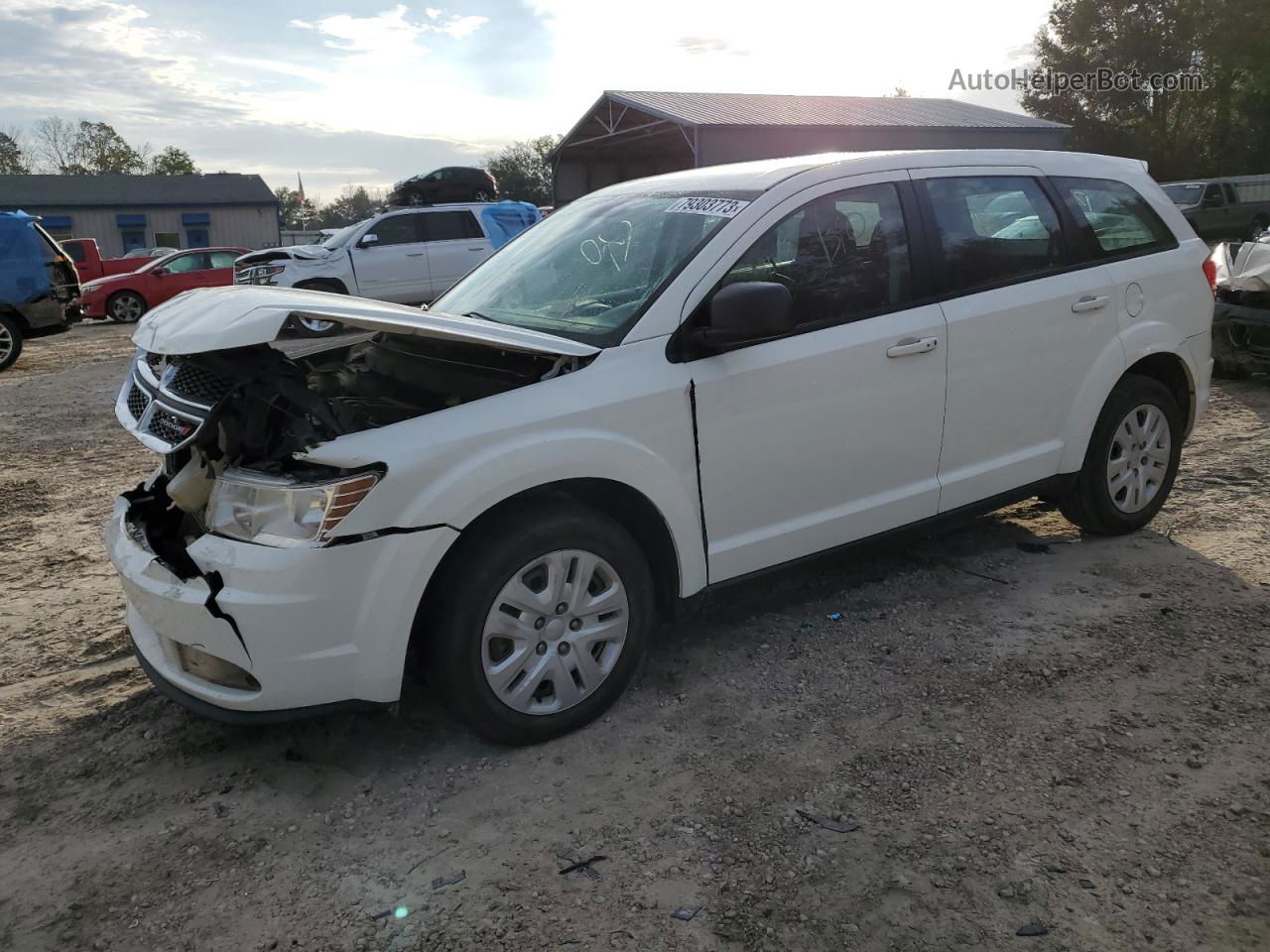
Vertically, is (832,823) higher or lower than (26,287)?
lower

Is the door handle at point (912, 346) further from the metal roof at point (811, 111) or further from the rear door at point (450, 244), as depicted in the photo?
the metal roof at point (811, 111)

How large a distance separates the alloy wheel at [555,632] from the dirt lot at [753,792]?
20 centimetres

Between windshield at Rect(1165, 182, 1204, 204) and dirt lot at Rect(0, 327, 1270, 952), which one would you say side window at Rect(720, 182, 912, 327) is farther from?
windshield at Rect(1165, 182, 1204, 204)

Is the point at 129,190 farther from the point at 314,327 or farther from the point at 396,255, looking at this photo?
the point at 314,327

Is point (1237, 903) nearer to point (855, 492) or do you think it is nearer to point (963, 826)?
point (963, 826)

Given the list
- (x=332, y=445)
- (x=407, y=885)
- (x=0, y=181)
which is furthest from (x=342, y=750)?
(x=0, y=181)

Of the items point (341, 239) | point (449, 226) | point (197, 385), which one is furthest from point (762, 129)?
point (197, 385)

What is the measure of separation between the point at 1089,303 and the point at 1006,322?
1.80 feet

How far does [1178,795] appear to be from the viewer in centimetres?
275

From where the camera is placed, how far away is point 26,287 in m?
12.8

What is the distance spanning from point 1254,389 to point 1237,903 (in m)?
7.10

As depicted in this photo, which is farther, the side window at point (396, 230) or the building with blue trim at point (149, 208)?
the building with blue trim at point (149, 208)

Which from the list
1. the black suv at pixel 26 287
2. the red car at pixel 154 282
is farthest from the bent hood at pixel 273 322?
the red car at pixel 154 282

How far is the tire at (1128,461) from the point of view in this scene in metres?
4.45
